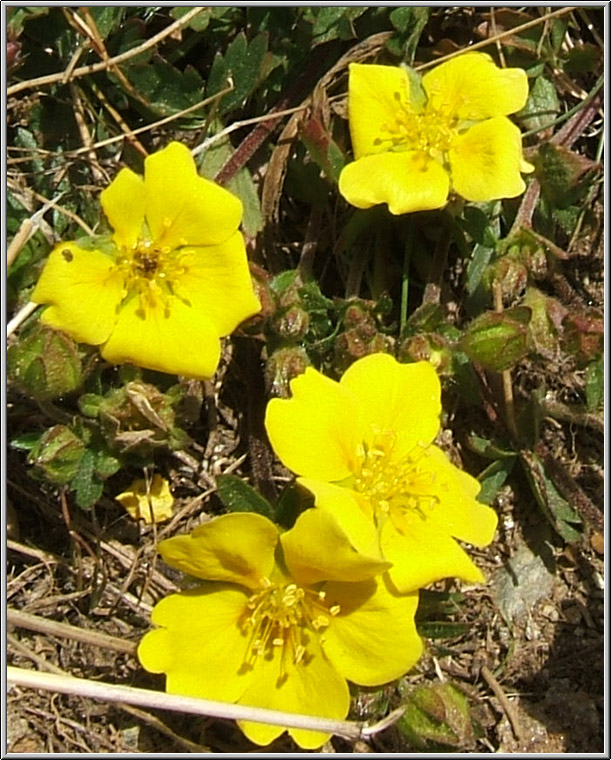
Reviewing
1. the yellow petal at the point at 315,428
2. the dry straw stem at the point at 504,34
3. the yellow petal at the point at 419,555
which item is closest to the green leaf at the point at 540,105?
the dry straw stem at the point at 504,34

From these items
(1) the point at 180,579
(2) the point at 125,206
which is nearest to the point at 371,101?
(2) the point at 125,206

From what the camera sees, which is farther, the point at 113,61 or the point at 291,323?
the point at 113,61

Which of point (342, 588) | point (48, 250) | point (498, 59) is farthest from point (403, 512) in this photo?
point (498, 59)

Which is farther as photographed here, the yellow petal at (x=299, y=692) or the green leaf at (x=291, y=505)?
the green leaf at (x=291, y=505)

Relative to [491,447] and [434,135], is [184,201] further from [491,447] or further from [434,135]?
[491,447]

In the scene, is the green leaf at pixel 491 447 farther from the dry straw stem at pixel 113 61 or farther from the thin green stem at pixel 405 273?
the dry straw stem at pixel 113 61

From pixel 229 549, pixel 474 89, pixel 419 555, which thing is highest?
pixel 474 89

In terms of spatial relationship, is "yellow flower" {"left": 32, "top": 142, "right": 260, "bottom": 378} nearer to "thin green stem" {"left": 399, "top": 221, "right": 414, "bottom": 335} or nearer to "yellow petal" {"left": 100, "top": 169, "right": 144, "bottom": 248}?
"yellow petal" {"left": 100, "top": 169, "right": 144, "bottom": 248}
